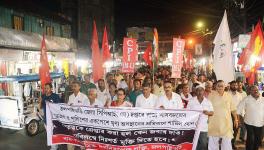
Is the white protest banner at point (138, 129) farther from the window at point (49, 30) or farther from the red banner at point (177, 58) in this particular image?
the window at point (49, 30)

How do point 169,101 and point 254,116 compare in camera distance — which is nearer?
point 169,101

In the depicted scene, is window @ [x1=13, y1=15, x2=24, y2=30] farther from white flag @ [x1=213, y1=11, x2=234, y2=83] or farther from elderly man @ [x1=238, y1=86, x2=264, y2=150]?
elderly man @ [x1=238, y1=86, x2=264, y2=150]

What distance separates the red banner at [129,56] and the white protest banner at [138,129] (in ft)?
24.1

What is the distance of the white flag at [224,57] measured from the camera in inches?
324

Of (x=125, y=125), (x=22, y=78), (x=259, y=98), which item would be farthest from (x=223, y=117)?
(x=22, y=78)

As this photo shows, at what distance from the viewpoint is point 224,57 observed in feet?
27.3

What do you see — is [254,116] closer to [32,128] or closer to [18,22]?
[32,128]

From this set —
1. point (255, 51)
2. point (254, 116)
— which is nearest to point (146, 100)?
point (254, 116)

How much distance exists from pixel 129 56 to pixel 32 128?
539 cm

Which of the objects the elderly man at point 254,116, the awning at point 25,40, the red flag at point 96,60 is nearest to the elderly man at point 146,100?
the elderly man at point 254,116

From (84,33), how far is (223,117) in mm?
41754

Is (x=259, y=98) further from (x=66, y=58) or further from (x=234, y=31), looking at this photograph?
(x=66, y=58)

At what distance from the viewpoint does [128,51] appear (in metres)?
14.3

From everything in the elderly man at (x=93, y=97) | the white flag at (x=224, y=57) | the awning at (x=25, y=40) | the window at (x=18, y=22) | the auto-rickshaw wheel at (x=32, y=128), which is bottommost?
the auto-rickshaw wheel at (x=32, y=128)
